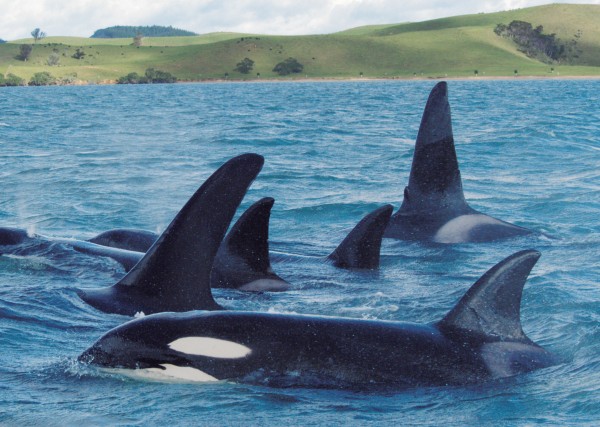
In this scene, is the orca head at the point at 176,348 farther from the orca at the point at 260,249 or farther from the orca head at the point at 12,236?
the orca head at the point at 12,236

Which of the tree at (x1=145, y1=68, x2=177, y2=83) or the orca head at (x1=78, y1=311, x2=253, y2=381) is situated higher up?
the tree at (x1=145, y1=68, x2=177, y2=83)

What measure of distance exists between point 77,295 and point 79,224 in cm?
786

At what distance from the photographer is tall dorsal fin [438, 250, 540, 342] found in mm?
7035

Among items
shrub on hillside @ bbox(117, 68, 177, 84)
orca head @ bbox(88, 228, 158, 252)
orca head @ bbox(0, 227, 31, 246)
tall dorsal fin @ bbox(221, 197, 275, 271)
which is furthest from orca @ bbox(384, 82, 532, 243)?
shrub on hillside @ bbox(117, 68, 177, 84)

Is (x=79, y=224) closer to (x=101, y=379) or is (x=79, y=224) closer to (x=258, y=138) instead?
(x=101, y=379)

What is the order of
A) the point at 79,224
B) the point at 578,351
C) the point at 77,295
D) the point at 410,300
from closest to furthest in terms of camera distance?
the point at 578,351 < the point at 77,295 < the point at 410,300 < the point at 79,224

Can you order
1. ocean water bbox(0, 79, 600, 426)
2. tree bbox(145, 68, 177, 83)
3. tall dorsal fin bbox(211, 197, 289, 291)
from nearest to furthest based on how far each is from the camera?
ocean water bbox(0, 79, 600, 426), tall dorsal fin bbox(211, 197, 289, 291), tree bbox(145, 68, 177, 83)

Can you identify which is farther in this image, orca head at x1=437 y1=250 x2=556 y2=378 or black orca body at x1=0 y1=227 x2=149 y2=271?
black orca body at x1=0 y1=227 x2=149 y2=271

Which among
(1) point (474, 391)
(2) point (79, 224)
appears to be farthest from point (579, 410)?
(2) point (79, 224)

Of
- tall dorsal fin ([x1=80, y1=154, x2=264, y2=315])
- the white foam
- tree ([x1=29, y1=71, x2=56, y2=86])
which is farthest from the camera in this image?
tree ([x1=29, y1=71, x2=56, y2=86])

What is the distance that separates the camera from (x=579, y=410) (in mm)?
7059

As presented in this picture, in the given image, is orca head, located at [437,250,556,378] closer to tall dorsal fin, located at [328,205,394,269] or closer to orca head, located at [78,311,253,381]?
orca head, located at [78,311,253,381]

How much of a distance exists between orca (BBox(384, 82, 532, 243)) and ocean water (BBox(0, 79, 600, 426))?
0.36 m

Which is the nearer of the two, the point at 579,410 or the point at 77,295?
the point at 579,410
